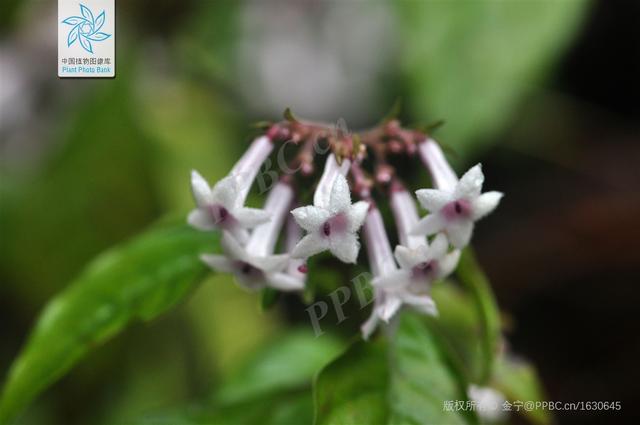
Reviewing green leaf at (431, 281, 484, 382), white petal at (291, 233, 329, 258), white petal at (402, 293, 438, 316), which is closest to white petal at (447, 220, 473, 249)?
white petal at (402, 293, 438, 316)

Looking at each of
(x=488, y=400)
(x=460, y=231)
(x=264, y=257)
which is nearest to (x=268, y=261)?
(x=264, y=257)

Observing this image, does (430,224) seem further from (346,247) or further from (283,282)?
(283,282)

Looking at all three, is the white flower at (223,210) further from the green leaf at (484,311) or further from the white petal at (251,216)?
the green leaf at (484,311)

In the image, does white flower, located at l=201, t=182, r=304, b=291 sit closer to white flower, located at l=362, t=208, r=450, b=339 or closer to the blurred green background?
white flower, located at l=362, t=208, r=450, b=339

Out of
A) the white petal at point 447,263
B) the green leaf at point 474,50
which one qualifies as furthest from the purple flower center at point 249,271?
the green leaf at point 474,50

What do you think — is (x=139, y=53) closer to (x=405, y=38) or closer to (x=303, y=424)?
(x=405, y=38)

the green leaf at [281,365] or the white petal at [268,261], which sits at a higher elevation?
the white petal at [268,261]

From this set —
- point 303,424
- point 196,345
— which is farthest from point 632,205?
point 303,424
